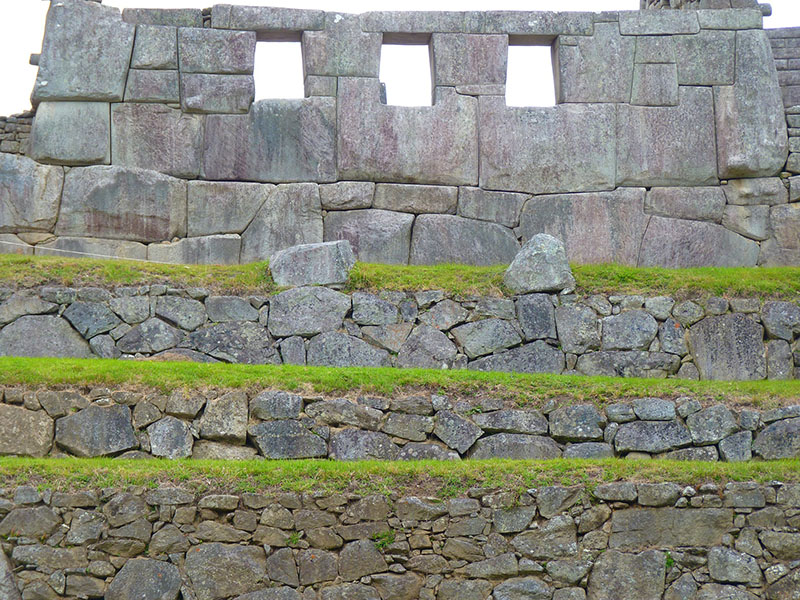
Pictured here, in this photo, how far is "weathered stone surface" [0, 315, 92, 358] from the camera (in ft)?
39.7

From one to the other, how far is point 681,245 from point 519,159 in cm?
246

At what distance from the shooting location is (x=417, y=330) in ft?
41.0

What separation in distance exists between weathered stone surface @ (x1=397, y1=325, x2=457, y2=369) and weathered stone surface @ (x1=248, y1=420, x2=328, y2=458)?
2.08 metres

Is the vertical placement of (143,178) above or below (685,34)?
below

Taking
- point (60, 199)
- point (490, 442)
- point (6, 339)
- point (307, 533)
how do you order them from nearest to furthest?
1. point (307, 533)
2. point (490, 442)
3. point (6, 339)
4. point (60, 199)

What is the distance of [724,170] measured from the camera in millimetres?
15109

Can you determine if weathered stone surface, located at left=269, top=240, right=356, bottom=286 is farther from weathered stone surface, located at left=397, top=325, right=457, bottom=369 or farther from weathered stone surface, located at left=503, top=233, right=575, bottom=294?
weathered stone surface, located at left=503, top=233, right=575, bottom=294

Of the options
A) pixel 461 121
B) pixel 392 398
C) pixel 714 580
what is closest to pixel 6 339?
pixel 392 398

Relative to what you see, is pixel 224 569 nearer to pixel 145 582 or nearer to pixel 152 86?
pixel 145 582

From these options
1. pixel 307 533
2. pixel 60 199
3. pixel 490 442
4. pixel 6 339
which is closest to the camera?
pixel 307 533

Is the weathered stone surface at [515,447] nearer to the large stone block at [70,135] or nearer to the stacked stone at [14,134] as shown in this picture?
the large stone block at [70,135]

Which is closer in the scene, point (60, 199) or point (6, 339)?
point (6, 339)

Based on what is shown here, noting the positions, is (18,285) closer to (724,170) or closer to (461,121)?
(461,121)

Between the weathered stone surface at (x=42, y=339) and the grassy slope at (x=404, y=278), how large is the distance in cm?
58
